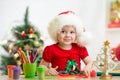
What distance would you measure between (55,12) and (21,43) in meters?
0.75

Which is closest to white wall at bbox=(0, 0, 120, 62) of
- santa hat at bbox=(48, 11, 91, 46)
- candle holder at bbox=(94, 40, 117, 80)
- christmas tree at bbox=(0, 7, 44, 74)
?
christmas tree at bbox=(0, 7, 44, 74)

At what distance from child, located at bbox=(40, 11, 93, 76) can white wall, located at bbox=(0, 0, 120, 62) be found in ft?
4.71

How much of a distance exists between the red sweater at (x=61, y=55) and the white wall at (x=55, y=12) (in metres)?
1.44

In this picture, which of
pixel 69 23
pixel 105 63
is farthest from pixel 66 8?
pixel 105 63

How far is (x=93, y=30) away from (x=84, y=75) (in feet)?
5.91

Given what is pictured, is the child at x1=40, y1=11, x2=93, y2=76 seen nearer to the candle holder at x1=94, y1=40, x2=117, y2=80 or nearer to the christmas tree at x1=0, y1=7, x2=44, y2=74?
the candle holder at x1=94, y1=40, x2=117, y2=80

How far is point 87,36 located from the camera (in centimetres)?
136

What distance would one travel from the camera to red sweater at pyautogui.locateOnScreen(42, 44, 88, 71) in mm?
1320

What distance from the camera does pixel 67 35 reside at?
51.4 inches

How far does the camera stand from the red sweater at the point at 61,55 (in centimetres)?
132

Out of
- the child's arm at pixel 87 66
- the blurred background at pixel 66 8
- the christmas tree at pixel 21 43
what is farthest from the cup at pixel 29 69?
the blurred background at pixel 66 8

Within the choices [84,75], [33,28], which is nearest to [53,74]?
[84,75]

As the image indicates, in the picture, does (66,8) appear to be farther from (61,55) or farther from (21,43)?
(61,55)

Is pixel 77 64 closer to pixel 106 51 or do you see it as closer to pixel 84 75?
pixel 84 75
